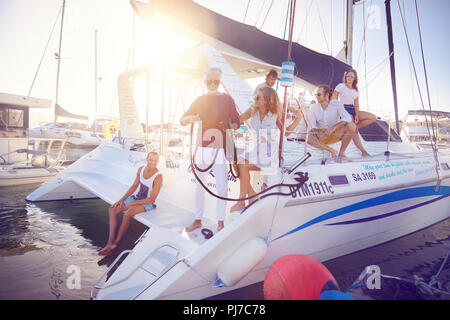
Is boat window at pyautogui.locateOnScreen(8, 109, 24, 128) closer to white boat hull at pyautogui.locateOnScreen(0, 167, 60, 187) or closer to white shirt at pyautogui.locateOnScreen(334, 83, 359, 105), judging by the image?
white boat hull at pyautogui.locateOnScreen(0, 167, 60, 187)

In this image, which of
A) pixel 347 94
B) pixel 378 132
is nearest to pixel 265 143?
pixel 347 94

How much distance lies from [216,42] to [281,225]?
9.59 ft

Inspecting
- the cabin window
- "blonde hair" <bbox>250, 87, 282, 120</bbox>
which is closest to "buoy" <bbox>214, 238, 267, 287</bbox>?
"blonde hair" <bbox>250, 87, 282, 120</bbox>

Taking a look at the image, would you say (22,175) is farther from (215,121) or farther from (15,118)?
(215,121)

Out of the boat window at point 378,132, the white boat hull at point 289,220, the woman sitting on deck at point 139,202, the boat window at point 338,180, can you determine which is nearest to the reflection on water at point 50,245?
the woman sitting on deck at point 139,202

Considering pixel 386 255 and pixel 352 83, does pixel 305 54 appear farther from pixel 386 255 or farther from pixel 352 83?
pixel 386 255

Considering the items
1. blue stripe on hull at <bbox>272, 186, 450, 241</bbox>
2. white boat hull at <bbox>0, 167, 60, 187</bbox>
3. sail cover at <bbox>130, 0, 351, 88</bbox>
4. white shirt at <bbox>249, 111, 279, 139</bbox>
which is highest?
sail cover at <bbox>130, 0, 351, 88</bbox>

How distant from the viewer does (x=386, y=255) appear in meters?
3.93

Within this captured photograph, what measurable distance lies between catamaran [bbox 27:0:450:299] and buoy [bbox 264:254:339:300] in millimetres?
263

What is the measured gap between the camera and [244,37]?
14.4 ft

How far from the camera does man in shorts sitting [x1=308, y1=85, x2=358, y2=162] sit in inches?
144

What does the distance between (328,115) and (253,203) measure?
1.93 meters

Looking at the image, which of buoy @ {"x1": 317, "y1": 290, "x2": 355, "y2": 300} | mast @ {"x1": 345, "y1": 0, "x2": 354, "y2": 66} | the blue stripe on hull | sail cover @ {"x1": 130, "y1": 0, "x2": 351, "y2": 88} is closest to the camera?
buoy @ {"x1": 317, "y1": 290, "x2": 355, "y2": 300}
